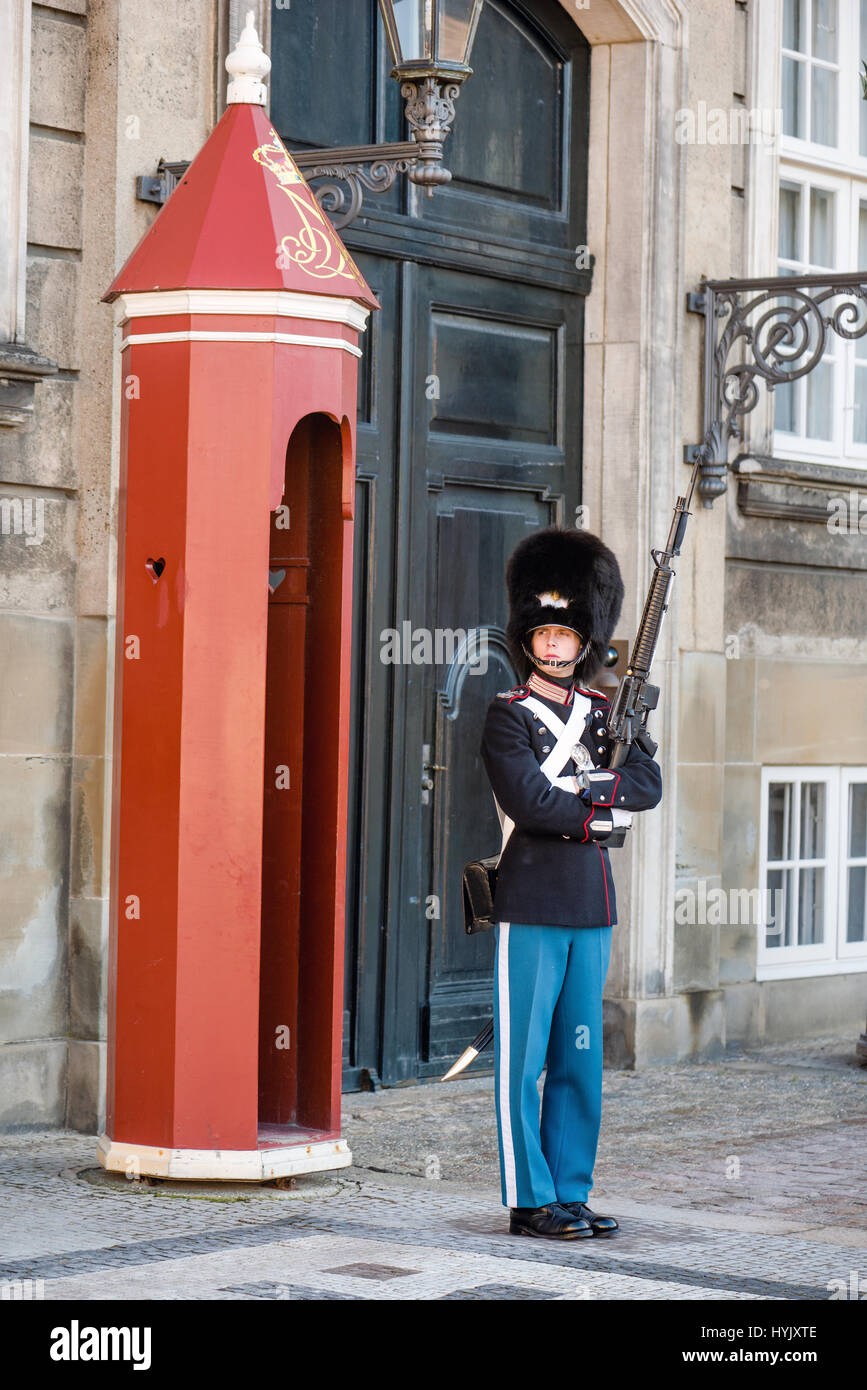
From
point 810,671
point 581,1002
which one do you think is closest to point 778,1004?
point 810,671

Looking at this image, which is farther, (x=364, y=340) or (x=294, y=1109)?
(x=364, y=340)

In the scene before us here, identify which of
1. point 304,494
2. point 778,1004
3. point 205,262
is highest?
point 205,262

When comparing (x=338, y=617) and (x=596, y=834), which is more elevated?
(x=338, y=617)

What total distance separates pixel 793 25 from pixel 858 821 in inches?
146

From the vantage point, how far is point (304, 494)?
610cm

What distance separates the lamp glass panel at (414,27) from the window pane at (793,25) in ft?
12.7

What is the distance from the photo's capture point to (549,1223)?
5.18m

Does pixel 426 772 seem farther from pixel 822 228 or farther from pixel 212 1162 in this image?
pixel 822 228

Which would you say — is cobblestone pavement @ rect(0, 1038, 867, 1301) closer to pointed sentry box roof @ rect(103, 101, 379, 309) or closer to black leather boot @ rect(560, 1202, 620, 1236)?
black leather boot @ rect(560, 1202, 620, 1236)

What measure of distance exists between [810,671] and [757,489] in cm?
93

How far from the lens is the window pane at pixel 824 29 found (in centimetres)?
966

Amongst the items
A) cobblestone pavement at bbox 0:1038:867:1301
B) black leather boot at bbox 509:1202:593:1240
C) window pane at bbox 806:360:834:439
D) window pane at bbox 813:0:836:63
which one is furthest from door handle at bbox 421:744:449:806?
window pane at bbox 813:0:836:63

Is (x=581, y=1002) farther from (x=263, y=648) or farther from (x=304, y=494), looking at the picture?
(x=304, y=494)

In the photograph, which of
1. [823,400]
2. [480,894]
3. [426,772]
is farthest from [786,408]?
[480,894]
